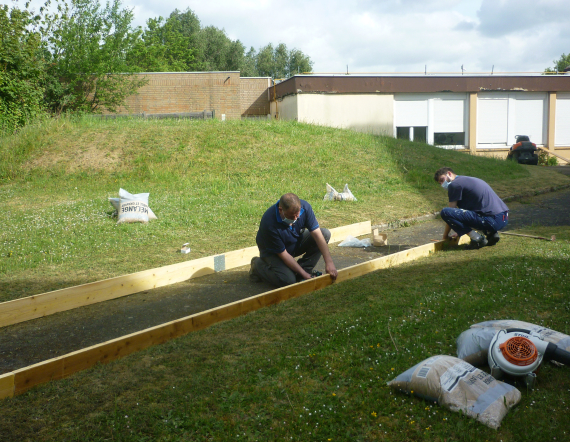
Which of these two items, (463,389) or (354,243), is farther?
(354,243)

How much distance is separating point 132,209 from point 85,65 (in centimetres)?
1933

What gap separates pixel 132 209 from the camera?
9.55m

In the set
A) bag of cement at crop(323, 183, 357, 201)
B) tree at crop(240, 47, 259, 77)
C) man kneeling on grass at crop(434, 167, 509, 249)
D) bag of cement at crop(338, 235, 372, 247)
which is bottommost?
bag of cement at crop(338, 235, 372, 247)

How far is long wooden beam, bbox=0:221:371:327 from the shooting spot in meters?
5.25

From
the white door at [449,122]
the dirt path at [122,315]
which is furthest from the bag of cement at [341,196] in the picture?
the white door at [449,122]

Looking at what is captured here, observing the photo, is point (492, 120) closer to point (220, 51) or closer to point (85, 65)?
point (85, 65)

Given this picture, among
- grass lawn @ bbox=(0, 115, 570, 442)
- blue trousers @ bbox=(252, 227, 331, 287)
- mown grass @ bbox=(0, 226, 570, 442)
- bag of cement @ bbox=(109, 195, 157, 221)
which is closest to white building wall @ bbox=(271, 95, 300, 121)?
grass lawn @ bbox=(0, 115, 570, 442)

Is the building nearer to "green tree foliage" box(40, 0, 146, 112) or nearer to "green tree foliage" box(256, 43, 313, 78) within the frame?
"green tree foliage" box(40, 0, 146, 112)

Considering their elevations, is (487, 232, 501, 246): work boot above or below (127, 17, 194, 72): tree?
below

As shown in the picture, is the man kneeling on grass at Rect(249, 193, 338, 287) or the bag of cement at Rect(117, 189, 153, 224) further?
the bag of cement at Rect(117, 189, 153, 224)

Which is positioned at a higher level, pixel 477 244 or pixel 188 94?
pixel 188 94

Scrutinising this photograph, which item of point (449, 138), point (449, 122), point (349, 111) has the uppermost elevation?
point (349, 111)

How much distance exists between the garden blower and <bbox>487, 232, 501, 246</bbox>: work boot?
443 cm

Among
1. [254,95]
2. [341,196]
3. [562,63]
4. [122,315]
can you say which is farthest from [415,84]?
[562,63]
